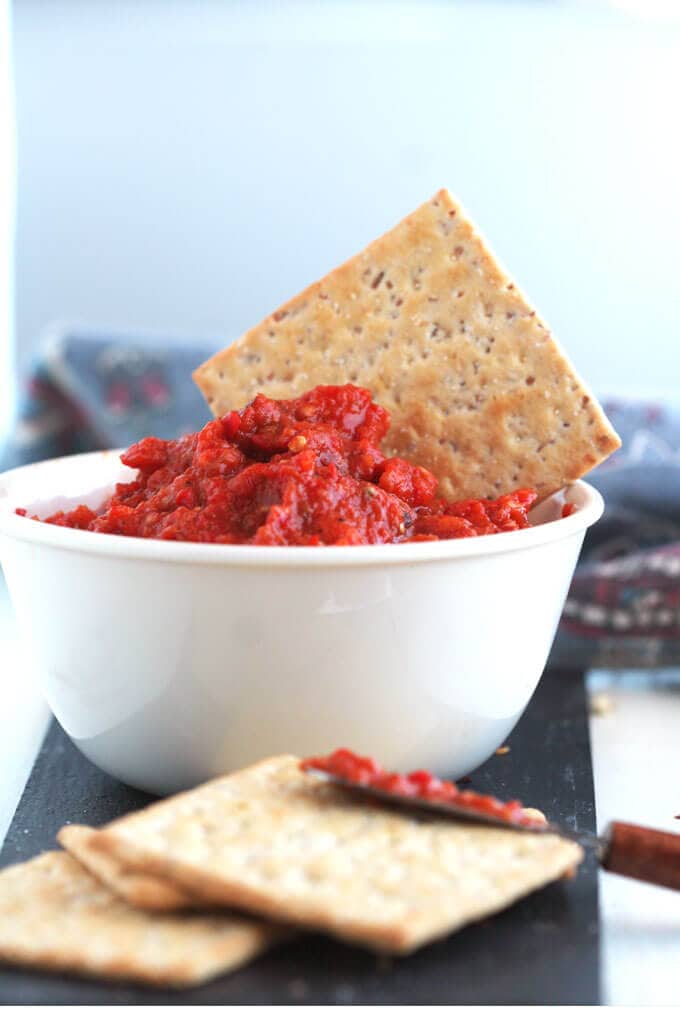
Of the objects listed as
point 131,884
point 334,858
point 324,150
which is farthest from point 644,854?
point 324,150

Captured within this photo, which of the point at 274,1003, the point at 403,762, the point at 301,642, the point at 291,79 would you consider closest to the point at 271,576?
the point at 301,642

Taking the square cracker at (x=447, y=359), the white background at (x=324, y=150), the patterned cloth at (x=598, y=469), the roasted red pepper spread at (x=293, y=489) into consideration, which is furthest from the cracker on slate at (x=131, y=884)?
the white background at (x=324, y=150)

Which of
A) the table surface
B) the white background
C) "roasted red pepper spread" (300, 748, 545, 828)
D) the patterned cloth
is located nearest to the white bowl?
"roasted red pepper spread" (300, 748, 545, 828)

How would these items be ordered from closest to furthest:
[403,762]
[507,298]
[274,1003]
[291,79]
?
[274,1003] < [403,762] < [507,298] < [291,79]

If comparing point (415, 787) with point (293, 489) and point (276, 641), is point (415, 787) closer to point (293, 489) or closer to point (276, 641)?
point (276, 641)

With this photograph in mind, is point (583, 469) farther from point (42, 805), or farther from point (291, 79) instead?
point (291, 79)

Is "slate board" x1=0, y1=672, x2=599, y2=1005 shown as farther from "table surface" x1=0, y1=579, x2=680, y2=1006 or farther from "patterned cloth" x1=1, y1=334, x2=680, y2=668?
"patterned cloth" x1=1, y1=334, x2=680, y2=668
